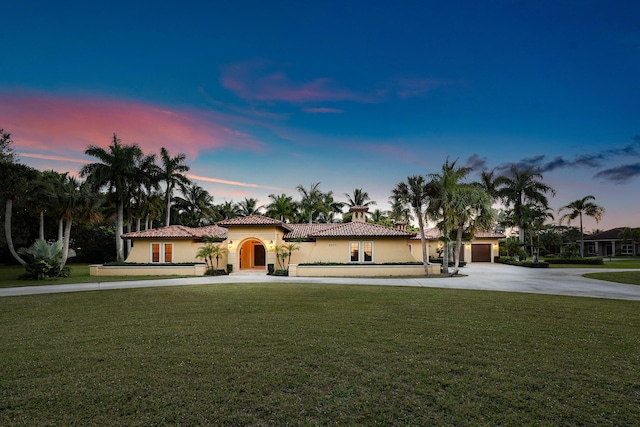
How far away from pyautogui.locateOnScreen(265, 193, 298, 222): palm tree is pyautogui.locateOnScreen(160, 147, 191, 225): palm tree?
11.3 meters

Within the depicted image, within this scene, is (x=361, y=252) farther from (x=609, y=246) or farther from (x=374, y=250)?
(x=609, y=246)

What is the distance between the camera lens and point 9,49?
1471 cm

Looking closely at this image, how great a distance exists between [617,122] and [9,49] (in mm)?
36683

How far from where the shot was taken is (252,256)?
30.5 meters

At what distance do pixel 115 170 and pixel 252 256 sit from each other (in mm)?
16336

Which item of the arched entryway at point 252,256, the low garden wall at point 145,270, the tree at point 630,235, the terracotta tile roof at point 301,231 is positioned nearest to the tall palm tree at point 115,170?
the low garden wall at point 145,270

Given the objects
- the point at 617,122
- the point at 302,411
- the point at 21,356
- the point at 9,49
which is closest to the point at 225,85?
the point at 9,49

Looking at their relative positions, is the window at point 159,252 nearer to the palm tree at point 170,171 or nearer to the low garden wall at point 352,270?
the palm tree at point 170,171

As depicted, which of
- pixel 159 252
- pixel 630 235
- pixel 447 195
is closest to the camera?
pixel 447 195

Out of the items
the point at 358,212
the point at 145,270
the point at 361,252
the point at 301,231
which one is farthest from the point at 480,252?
the point at 145,270

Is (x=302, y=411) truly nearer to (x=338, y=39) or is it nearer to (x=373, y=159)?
(x=338, y=39)

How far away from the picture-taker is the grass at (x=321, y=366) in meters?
3.81

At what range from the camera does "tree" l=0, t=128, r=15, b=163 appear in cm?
1949

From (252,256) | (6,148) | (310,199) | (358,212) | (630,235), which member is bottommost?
(252,256)
